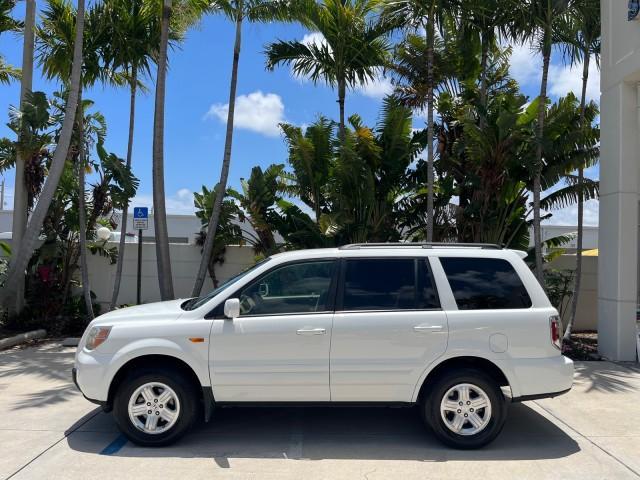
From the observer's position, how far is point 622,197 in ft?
31.0

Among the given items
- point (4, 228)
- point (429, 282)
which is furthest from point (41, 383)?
point (4, 228)

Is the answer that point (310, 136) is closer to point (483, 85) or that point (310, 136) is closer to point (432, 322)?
point (483, 85)

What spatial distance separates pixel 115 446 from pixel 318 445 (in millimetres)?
1880

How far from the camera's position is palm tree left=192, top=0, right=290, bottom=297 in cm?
1233

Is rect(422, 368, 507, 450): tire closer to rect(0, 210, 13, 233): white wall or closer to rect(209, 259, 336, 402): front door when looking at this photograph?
rect(209, 259, 336, 402): front door

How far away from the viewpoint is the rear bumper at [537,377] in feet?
17.2

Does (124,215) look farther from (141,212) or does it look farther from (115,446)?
(115,446)

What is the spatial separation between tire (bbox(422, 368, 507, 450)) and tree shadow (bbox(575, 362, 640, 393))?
298cm

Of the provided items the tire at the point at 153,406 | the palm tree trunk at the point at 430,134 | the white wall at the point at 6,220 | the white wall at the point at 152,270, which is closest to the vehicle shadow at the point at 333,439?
the tire at the point at 153,406

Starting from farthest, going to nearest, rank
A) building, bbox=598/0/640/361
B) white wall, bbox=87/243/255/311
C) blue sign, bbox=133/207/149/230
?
white wall, bbox=87/243/255/311, blue sign, bbox=133/207/149/230, building, bbox=598/0/640/361

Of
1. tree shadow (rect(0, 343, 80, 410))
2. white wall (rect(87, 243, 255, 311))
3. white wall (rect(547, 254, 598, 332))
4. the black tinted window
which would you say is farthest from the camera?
white wall (rect(87, 243, 255, 311))

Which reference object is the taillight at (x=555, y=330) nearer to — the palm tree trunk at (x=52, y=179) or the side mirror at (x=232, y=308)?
the side mirror at (x=232, y=308)

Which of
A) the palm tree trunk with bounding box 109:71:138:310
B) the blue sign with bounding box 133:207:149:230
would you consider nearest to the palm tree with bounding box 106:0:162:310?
the palm tree trunk with bounding box 109:71:138:310

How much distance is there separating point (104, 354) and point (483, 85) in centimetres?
1030
